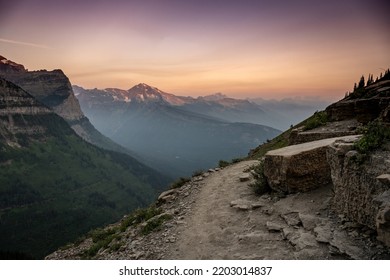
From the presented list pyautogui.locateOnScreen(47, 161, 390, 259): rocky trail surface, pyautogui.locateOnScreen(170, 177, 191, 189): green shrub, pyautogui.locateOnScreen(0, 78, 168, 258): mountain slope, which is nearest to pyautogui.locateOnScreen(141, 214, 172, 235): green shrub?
pyautogui.locateOnScreen(47, 161, 390, 259): rocky trail surface

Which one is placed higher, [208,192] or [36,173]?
[208,192]

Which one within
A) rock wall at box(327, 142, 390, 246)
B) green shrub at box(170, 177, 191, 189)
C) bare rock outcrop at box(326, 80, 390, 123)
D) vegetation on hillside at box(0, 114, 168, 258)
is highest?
bare rock outcrop at box(326, 80, 390, 123)

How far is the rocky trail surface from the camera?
6293mm

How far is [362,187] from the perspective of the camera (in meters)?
6.36

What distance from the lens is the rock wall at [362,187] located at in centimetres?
553

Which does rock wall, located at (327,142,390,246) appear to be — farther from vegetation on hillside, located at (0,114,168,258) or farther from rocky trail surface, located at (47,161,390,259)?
vegetation on hillside, located at (0,114,168,258)

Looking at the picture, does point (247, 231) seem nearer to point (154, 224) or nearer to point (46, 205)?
point (154, 224)

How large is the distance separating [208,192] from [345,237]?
6334 millimetres

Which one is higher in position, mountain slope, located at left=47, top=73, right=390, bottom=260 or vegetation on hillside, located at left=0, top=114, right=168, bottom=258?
mountain slope, located at left=47, top=73, right=390, bottom=260

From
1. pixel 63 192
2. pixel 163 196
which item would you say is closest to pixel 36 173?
pixel 63 192

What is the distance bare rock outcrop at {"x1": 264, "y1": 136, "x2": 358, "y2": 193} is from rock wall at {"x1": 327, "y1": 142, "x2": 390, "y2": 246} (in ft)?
2.43

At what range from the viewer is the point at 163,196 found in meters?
13.5
